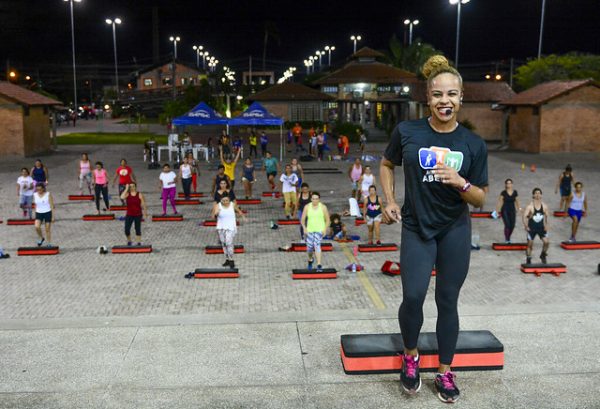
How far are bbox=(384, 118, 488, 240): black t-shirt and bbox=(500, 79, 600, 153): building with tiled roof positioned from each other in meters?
34.8

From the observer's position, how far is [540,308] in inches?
384

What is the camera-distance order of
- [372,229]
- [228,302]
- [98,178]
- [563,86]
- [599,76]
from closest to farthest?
[228,302], [372,229], [98,178], [563,86], [599,76]

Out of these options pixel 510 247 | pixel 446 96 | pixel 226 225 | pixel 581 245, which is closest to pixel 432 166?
pixel 446 96

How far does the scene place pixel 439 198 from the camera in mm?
5500

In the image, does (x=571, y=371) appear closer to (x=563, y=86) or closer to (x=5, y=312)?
(x=5, y=312)

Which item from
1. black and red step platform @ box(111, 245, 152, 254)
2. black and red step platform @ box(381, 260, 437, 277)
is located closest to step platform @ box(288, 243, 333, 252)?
black and red step platform @ box(381, 260, 437, 277)

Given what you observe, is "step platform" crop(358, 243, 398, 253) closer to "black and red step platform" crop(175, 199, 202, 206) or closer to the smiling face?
"black and red step platform" crop(175, 199, 202, 206)

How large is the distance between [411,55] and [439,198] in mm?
58484

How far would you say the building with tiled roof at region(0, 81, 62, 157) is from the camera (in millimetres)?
34969

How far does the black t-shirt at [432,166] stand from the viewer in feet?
17.8

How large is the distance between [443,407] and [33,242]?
13.0m

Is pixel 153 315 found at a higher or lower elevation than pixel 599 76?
lower

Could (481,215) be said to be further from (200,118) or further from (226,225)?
(200,118)

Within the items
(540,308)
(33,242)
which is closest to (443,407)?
(540,308)
